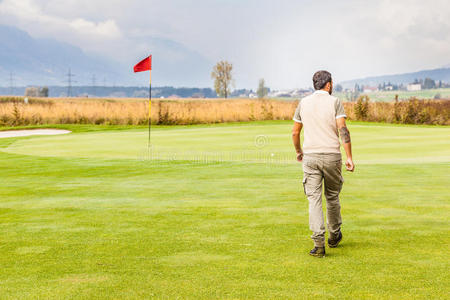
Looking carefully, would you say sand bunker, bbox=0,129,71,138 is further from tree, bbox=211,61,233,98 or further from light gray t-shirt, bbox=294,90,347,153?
tree, bbox=211,61,233,98

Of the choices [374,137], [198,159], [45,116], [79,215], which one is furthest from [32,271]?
[45,116]

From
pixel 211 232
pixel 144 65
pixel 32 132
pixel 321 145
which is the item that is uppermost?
pixel 144 65

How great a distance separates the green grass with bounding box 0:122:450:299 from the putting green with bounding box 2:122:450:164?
1225 mm

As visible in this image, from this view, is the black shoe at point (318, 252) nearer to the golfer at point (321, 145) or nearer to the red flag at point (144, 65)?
the golfer at point (321, 145)

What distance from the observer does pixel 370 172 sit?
13188mm

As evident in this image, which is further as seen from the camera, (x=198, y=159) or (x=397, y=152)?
(x=397, y=152)

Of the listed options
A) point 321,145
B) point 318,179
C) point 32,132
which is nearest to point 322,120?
point 321,145

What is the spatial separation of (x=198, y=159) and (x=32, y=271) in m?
10.7

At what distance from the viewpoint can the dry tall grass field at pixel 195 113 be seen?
115 feet

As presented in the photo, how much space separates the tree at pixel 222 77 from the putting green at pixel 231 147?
135042 mm

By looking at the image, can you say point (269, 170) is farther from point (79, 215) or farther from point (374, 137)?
point (374, 137)

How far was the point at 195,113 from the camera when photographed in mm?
36906

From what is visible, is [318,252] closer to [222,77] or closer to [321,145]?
[321,145]

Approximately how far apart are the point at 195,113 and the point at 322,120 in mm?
30987
